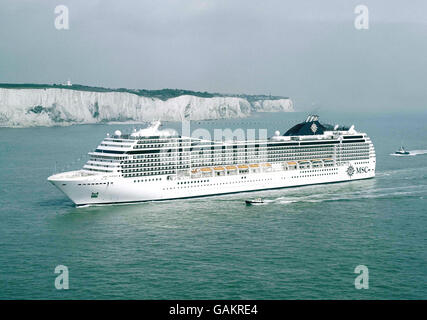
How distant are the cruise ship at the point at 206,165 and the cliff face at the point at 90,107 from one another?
3576 inches

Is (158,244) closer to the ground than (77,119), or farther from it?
closer to the ground

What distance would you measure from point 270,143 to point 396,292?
25846mm

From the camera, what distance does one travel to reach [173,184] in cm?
4031

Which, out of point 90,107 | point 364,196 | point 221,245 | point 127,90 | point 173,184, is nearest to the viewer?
point 221,245

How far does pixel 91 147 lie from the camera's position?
7506cm

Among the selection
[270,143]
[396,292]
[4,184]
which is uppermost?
[270,143]

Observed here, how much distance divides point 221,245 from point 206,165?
15.6m

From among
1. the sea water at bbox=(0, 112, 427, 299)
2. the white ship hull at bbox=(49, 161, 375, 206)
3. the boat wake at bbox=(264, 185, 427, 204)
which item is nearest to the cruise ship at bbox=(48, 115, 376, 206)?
the white ship hull at bbox=(49, 161, 375, 206)

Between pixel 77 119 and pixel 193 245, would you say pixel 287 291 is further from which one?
pixel 77 119

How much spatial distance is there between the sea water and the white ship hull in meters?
0.98

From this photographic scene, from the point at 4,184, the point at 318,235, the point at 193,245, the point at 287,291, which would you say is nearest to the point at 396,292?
the point at 287,291

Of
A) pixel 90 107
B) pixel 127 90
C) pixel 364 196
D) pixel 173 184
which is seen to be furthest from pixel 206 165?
pixel 127 90

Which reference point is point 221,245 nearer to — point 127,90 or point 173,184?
point 173,184

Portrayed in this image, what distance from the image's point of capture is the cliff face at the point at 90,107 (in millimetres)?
126000
